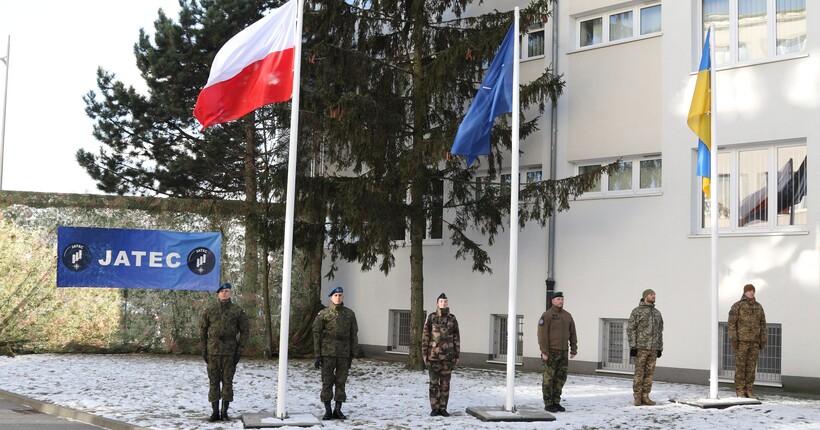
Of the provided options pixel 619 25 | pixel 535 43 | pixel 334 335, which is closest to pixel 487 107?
pixel 334 335

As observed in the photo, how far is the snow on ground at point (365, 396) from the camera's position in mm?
13992

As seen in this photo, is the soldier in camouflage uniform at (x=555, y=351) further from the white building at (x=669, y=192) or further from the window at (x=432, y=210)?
the window at (x=432, y=210)

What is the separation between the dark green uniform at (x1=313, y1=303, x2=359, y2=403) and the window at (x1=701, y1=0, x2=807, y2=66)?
10467 mm

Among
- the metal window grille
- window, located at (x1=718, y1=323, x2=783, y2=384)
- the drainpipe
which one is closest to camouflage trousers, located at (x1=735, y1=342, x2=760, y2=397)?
window, located at (x1=718, y1=323, x2=783, y2=384)

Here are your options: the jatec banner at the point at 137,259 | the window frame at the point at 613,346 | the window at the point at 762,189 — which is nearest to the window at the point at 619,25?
the window at the point at 762,189

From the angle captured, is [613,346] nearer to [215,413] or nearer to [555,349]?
[555,349]

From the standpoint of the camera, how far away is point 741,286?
1928 centimetres

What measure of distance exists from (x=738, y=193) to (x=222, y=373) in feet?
37.3

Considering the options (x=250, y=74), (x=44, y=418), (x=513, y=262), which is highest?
(x=250, y=74)

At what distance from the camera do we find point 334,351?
14547mm

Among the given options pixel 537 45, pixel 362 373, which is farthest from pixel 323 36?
pixel 362 373

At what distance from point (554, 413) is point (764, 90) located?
8515 millimetres

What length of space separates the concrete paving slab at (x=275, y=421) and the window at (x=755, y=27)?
1178 cm

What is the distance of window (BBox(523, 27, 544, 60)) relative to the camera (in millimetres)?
23828
